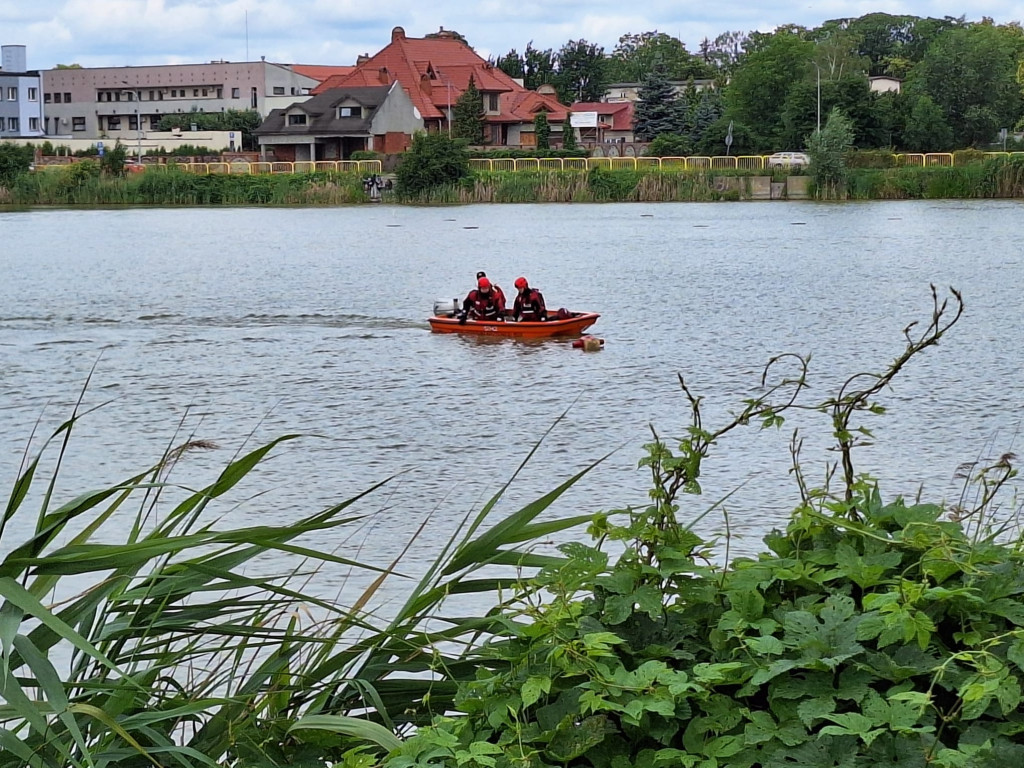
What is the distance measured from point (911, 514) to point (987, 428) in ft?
31.9

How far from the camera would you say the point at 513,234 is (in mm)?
43188

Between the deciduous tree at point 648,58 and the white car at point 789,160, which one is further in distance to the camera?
the deciduous tree at point 648,58

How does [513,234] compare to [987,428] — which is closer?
[987,428]

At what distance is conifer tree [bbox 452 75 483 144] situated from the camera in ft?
289

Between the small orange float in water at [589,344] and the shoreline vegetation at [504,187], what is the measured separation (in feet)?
145

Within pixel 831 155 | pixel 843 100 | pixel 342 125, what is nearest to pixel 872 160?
pixel 831 155

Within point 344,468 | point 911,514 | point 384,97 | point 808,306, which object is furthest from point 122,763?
point 384,97

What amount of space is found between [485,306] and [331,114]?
6866cm

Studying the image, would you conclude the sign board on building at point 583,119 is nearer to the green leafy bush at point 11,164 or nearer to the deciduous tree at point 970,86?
the deciduous tree at point 970,86

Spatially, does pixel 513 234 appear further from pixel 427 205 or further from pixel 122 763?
pixel 122 763

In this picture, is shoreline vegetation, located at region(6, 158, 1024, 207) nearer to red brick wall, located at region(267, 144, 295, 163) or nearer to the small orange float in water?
red brick wall, located at region(267, 144, 295, 163)

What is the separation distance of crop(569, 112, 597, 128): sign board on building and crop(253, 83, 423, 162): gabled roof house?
44.9 feet

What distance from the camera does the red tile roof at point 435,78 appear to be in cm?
9231

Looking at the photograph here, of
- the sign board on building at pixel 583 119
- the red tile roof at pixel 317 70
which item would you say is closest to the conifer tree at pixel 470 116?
the sign board on building at pixel 583 119
